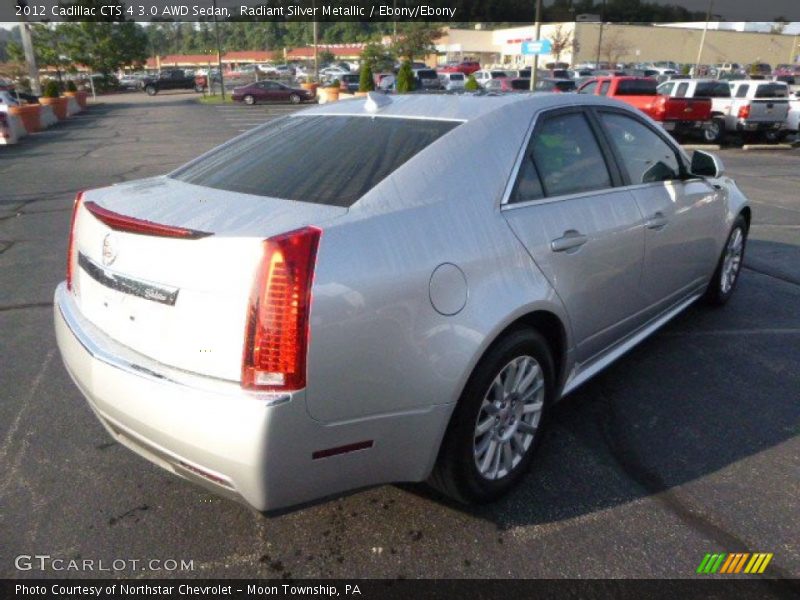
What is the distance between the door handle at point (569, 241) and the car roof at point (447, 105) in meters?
0.64

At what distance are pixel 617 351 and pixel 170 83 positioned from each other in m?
57.3

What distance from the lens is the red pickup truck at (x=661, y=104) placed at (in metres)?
17.4

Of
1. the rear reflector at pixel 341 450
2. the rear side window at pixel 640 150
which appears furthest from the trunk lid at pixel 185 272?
the rear side window at pixel 640 150

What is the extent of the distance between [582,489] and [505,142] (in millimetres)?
1591

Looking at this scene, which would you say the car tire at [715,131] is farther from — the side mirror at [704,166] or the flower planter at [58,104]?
the flower planter at [58,104]

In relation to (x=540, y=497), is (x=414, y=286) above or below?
above

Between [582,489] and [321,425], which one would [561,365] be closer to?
[582,489]

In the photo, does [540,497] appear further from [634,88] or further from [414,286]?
[634,88]

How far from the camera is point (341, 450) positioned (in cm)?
209

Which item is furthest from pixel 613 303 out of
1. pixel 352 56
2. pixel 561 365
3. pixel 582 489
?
pixel 352 56

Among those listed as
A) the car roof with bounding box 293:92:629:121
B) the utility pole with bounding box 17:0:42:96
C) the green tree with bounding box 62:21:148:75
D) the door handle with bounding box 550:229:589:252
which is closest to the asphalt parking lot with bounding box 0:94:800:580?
the door handle with bounding box 550:229:589:252

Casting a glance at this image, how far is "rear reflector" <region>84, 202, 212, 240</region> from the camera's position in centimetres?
210

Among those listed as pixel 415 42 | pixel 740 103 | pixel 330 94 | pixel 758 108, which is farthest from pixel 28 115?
pixel 415 42
